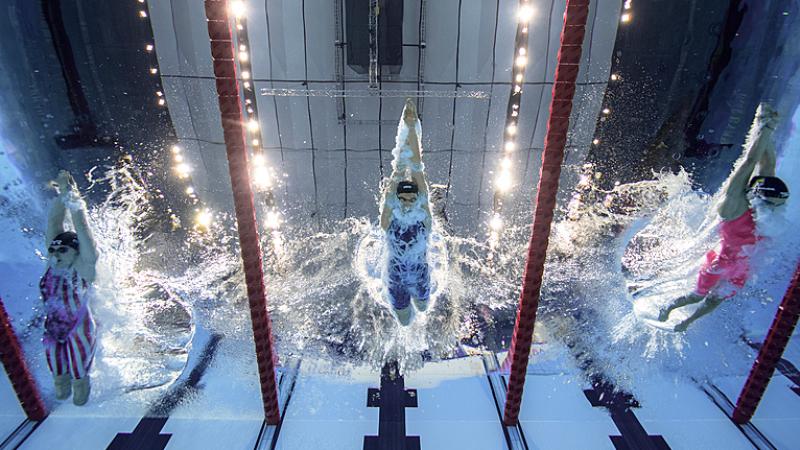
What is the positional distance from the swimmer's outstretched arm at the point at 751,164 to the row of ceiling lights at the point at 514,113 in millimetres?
1231

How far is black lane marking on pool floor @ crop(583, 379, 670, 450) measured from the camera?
1921 mm

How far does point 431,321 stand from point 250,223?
179cm

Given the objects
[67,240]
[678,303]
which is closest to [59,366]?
[67,240]

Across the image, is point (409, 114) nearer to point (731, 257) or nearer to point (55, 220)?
point (55, 220)

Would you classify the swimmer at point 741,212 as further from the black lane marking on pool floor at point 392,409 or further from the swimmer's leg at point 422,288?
the black lane marking on pool floor at point 392,409

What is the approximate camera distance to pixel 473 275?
313 cm

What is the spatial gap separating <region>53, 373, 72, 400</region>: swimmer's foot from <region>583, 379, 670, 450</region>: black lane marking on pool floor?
2894 millimetres

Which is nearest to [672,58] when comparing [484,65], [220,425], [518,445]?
[484,65]

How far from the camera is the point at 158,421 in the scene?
6.58ft

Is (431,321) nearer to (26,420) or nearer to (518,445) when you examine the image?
(518,445)

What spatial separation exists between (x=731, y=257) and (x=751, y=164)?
0.55 meters

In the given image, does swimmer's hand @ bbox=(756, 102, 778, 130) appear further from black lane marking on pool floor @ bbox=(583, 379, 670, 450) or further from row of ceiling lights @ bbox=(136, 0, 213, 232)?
row of ceiling lights @ bbox=(136, 0, 213, 232)

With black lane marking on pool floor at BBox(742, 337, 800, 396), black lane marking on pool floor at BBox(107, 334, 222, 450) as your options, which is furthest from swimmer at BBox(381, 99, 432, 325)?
black lane marking on pool floor at BBox(742, 337, 800, 396)

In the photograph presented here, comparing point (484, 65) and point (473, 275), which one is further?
point (473, 275)
